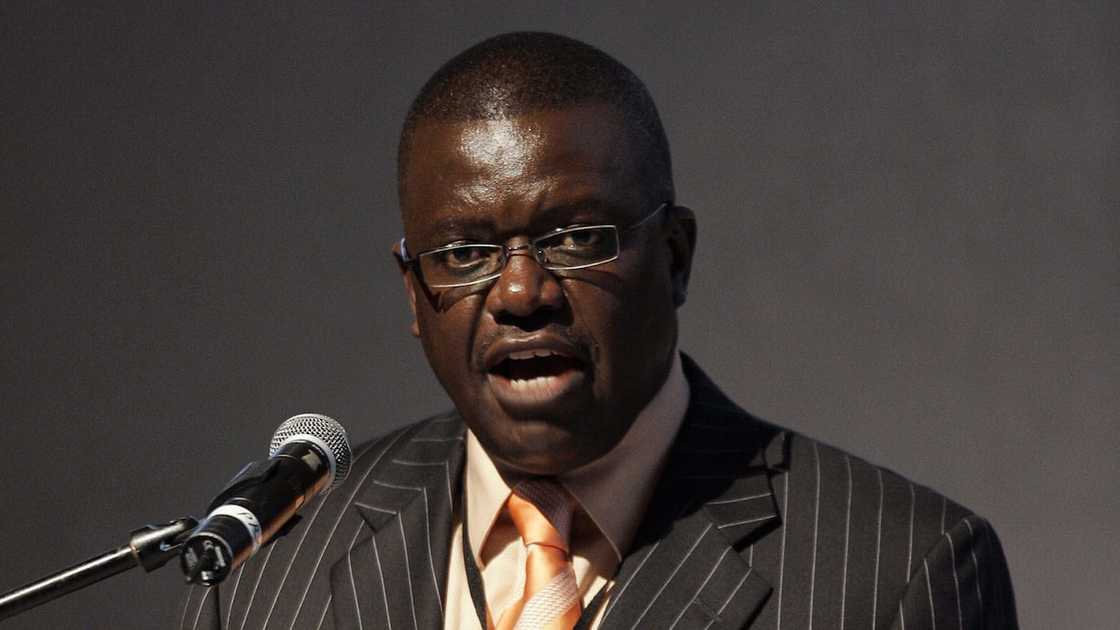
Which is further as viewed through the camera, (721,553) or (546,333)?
(721,553)

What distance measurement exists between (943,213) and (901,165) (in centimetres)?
13

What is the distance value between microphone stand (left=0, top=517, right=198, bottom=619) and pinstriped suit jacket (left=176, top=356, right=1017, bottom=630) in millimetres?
430

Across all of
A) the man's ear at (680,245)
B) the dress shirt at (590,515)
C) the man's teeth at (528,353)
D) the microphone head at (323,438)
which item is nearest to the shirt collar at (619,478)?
the dress shirt at (590,515)

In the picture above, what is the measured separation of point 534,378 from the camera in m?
1.80

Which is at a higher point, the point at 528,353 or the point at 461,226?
the point at 461,226

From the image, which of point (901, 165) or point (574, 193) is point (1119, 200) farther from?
point (574, 193)

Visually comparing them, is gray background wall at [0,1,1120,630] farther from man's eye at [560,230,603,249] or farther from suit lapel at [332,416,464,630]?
man's eye at [560,230,603,249]

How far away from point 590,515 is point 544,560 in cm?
9

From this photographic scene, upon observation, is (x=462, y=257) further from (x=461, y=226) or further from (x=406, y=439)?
(x=406, y=439)

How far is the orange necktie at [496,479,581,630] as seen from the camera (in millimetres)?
1865

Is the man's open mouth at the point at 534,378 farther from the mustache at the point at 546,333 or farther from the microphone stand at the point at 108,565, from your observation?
the microphone stand at the point at 108,565

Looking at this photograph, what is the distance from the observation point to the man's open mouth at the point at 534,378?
1785mm

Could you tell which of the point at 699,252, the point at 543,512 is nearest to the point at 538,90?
the point at 543,512

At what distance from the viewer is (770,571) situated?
6.19ft
